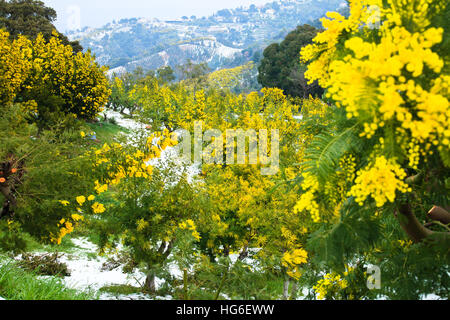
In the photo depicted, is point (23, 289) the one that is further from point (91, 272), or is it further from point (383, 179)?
point (91, 272)

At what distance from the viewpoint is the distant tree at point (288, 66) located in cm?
4288

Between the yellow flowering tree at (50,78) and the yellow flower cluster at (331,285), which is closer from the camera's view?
the yellow flower cluster at (331,285)

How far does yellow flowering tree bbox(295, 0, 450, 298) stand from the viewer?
4.62ft

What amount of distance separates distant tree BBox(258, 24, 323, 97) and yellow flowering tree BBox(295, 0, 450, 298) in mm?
40927

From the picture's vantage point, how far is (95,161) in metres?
4.86

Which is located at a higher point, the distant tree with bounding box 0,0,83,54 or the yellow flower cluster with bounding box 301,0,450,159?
the distant tree with bounding box 0,0,83,54

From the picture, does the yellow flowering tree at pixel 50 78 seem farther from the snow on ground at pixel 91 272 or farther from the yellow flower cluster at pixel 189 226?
the yellow flower cluster at pixel 189 226

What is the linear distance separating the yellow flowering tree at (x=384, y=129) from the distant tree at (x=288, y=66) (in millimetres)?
40927

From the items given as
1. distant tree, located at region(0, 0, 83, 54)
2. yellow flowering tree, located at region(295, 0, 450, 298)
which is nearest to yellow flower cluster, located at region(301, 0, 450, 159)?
yellow flowering tree, located at region(295, 0, 450, 298)

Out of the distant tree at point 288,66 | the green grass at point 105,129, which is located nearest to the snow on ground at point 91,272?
the green grass at point 105,129

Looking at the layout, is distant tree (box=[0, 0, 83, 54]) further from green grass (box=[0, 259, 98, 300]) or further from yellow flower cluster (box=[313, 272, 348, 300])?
yellow flower cluster (box=[313, 272, 348, 300])

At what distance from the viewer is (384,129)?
5.09 ft
